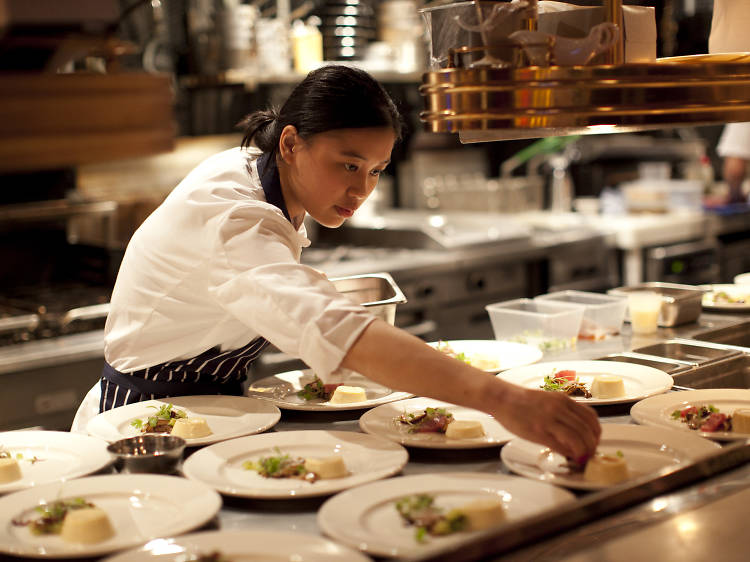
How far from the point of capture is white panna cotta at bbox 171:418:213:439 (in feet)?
6.01

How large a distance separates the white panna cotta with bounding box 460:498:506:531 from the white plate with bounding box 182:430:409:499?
0.82ft

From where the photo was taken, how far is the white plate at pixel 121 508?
1330mm

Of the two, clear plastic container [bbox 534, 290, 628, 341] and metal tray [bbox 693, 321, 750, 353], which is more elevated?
clear plastic container [bbox 534, 290, 628, 341]

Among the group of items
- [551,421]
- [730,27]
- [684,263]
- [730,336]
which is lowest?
[684,263]

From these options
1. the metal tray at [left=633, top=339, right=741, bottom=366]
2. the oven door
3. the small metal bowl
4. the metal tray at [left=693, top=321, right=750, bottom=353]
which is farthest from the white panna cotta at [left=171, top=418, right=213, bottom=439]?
the oven door

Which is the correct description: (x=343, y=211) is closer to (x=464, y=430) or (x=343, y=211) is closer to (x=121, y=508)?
(x=464, y=430)

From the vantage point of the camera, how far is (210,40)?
14.9 ft

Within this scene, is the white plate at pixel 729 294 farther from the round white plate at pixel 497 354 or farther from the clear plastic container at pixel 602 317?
the round white plate at pixel 497 354

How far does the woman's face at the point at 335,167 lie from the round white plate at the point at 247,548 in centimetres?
88

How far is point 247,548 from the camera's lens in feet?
4.24

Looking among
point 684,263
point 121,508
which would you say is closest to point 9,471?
point 121,508

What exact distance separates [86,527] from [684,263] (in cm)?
446

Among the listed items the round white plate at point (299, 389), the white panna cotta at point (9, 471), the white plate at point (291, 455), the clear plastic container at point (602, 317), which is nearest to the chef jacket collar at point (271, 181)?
the round white plate at point (299, 389)

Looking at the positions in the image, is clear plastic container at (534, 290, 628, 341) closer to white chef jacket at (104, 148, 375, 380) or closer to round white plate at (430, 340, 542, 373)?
round white plate at (430, 340, 542, 373)
